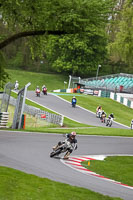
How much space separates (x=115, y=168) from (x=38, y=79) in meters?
61.4

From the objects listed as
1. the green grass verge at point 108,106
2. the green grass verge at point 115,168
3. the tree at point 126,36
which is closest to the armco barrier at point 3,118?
the green grass verge at point 115,168

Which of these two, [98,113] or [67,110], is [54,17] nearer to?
[98,113]

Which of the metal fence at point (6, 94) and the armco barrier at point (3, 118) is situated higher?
the metal fence at point (6, 94)

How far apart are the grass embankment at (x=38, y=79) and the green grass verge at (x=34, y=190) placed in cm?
6337

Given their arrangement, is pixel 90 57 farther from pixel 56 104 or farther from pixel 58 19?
pixel 58 19

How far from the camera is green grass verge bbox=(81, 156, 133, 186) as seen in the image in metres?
16.9

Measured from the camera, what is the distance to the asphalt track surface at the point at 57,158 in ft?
46.8

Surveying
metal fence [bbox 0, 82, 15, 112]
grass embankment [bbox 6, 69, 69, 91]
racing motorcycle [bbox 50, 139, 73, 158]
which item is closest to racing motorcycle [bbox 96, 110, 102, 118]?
metal fence [bbox 0, 82, 15, 112]

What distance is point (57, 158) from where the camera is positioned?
19891 mm

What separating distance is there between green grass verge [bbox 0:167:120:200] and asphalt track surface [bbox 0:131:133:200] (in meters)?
1.80

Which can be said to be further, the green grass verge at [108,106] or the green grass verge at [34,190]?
the green grass verge at [108,106]

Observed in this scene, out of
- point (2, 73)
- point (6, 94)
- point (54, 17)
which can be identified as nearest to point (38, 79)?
point (6, 94)

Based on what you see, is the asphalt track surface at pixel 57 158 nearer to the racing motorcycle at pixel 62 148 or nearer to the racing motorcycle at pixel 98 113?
the racing motorcycle at pixel 62 148

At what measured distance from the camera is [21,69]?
287 ft
